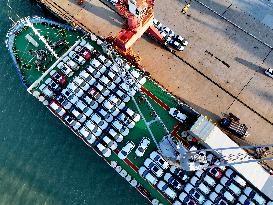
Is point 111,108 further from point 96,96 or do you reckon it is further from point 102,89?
point 102,89

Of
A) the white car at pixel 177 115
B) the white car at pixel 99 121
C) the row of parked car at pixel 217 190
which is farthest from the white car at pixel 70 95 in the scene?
the row of parked car at pixel 217 190

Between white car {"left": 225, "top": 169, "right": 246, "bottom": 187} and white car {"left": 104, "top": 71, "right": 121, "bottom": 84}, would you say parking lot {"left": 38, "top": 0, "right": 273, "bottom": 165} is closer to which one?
white car {"left": 104, "top": 71, "right": 121, "bottom": 84}

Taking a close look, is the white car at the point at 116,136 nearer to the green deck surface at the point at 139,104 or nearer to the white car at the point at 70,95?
the green deck surface at the point at 139,104

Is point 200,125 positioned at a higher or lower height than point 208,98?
lower

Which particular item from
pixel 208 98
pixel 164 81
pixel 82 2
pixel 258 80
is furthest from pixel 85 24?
pixel 258 80

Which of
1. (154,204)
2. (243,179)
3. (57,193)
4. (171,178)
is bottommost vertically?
(57,193)

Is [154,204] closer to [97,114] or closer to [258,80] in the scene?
[97,114]
